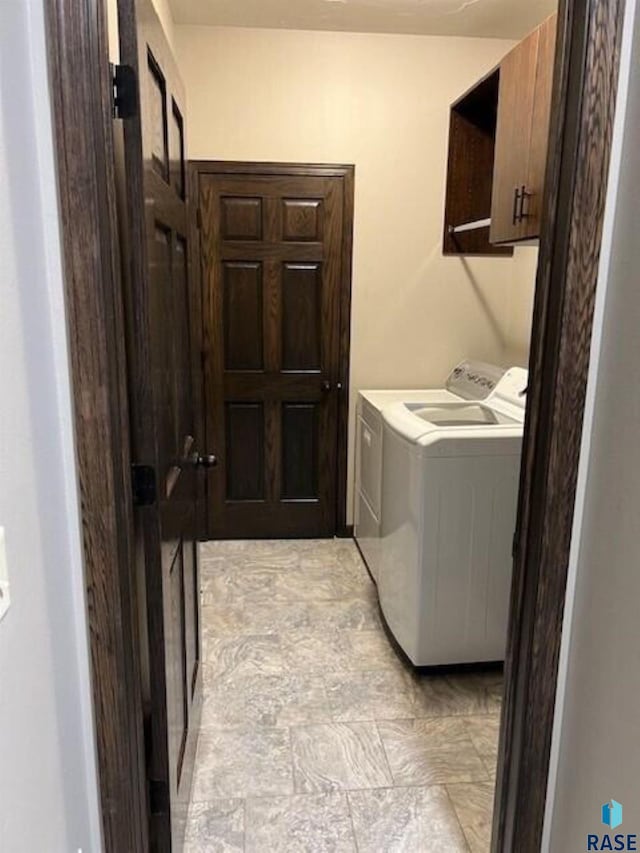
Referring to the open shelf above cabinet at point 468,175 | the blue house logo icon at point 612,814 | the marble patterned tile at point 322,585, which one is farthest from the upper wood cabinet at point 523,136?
the marble patterned tile at point 322,585

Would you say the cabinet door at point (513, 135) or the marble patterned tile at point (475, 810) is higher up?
the cabinet door at point (513, 135)

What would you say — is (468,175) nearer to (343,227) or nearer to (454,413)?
(343,227)

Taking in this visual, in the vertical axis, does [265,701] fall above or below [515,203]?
below

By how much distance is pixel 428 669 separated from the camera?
8.04ft

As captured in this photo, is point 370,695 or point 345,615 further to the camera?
point 345,615

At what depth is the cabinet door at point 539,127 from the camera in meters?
1.92

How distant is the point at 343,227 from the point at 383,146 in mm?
468

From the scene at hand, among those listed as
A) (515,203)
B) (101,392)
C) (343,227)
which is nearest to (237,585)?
(343,227)

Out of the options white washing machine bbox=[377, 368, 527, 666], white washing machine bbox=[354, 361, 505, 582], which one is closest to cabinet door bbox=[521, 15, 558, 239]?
white washing machine bbox=[377, 368, 527, 666]

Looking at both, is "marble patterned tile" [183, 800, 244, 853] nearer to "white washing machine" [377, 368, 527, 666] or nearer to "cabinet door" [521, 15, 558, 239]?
"white washing machine" [377, 368, 527, 666]

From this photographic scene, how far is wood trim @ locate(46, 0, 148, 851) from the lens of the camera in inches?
38.3

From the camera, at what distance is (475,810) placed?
1.81 meters

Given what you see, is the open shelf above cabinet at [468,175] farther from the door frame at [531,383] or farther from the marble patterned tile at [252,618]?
the door frame at [531,383]

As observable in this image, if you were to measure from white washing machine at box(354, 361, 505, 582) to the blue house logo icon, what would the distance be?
67.7 inches
